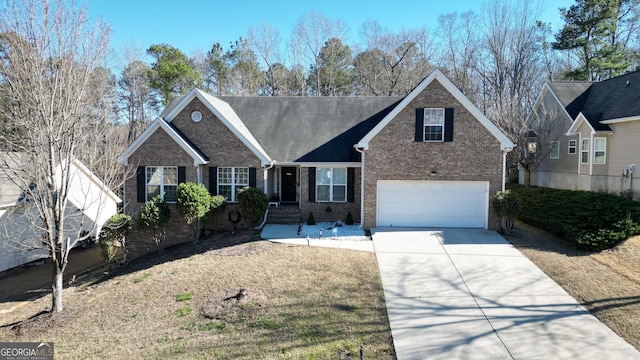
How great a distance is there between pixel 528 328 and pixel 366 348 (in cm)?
351

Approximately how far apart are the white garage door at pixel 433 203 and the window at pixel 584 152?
9368mm

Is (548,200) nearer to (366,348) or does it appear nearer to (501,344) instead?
(501,344)

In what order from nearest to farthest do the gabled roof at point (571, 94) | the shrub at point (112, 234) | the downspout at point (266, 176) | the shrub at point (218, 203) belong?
the shrub at point (112, 234)
the shrub at point (218, 203)
the downspout at point (266, 176)
the gabled roof at point (571, 94)

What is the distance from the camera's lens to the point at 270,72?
38.6 m

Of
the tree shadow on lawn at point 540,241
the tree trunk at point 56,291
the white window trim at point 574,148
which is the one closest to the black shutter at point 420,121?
the tree shadow on lawn at point 540,241

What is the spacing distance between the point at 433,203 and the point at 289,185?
291 inches

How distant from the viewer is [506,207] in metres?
14.4

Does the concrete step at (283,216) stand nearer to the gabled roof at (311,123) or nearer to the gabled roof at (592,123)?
the gabled roof at (311,123)

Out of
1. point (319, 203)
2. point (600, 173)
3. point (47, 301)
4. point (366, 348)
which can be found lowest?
point (47, 301)

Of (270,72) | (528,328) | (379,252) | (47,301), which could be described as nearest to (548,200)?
(379,252)

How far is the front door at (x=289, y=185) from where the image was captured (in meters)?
18.9

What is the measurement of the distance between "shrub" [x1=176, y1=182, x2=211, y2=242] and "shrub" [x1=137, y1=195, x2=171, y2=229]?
2.95 feet

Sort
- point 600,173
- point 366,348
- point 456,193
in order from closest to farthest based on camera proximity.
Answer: point 366,348 → point 456,193 → point 600,173

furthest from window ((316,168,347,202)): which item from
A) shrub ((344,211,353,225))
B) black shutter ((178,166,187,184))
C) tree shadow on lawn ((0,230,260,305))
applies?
black shutter ((178,166,187,184))
